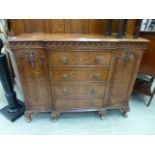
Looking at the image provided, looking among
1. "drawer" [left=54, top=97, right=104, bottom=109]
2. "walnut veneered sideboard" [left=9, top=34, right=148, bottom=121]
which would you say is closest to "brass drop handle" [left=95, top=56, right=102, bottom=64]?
"walnut veneered sideboard" [left=9, top=34, right=148, bottom=121]

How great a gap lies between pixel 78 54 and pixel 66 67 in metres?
0.18

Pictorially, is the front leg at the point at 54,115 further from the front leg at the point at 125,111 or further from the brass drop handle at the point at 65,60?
the front leg at the point at 125,111

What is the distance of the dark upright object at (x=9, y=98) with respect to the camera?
161 cm

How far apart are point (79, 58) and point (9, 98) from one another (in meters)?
1.08

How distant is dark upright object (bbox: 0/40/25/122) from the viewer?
1.61 metres

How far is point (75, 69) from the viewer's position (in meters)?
1.43

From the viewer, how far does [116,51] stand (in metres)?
1.37

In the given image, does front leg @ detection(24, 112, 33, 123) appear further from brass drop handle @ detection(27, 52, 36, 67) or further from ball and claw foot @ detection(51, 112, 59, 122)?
brass drop handle @ detection(27, 52, 36, 67)

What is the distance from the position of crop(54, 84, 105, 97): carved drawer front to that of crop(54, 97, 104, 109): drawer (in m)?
0.08

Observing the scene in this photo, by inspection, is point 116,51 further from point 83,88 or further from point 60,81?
point 60,81

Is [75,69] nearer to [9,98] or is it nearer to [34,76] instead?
[34,76]

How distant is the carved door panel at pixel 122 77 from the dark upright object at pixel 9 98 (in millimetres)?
1216

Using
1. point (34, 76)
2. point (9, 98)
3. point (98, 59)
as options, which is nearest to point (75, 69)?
point (98, 59)
